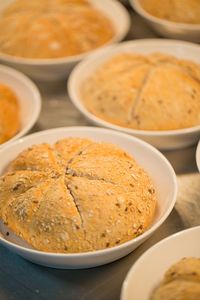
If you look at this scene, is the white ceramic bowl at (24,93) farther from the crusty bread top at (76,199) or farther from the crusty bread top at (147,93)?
the crusty bread top at (76,199)

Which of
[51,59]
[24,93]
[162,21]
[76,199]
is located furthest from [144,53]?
[76,199]

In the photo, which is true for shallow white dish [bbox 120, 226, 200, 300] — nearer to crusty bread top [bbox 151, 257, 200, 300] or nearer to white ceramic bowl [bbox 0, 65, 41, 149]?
crusty bread top [bbox 151, 257, 200, 300]

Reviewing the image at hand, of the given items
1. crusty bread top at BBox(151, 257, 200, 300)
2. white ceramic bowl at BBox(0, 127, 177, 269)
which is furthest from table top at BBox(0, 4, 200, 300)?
crusty bread top at BBox(151, 257, 200, 300)

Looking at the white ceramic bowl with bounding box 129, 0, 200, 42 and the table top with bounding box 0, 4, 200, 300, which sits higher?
the white ceramic bowl with bounding box 129, 0, 200, 42

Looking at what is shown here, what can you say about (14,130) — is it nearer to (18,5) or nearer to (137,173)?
(137,173)

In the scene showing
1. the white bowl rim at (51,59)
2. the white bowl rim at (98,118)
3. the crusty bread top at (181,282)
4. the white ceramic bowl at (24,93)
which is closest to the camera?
the crusty bread top at (181,282)

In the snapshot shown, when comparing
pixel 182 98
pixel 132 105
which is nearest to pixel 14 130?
pixel 132 105

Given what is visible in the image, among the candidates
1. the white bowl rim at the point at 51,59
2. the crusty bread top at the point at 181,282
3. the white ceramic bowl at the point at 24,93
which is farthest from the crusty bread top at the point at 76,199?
the white bowl rim at the point at 51,59

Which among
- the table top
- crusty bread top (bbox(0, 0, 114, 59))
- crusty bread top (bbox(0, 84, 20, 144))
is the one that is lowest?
the table top
